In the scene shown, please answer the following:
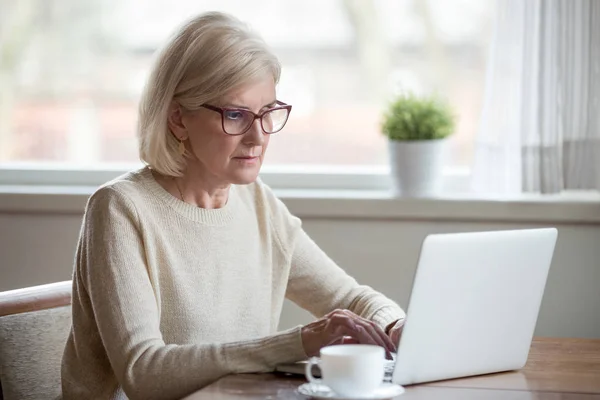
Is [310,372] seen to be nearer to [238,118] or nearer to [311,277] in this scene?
[238,118]

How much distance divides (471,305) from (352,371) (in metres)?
0.27

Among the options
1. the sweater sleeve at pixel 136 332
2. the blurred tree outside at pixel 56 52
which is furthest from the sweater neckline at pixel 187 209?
the blurred tree outside at pixel 56 52

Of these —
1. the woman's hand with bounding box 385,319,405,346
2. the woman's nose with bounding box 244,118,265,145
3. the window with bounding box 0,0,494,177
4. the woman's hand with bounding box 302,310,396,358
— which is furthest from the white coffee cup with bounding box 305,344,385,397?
the window with bounding box 0,0,494,177

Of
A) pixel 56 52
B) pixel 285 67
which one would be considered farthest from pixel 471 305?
pixel 56 52

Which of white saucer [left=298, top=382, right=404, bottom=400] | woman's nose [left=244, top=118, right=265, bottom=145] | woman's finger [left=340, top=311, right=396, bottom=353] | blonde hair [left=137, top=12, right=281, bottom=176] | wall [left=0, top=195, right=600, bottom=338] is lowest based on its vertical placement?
wall [left=0, top=195, right=600, bottom=338]

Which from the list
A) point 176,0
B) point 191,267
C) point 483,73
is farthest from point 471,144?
point 191,267

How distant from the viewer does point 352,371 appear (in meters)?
1.35

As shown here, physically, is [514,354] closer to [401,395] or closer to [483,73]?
[401,395]

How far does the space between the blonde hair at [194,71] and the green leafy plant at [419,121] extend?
2.63ft

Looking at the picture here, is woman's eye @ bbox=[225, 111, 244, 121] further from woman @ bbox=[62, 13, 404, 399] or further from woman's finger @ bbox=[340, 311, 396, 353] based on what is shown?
woman's finger @ bbox=[340, 311, 396, 353]

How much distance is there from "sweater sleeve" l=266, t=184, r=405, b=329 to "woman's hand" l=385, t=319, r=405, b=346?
0.21 metres

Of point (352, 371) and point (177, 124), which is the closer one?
point (352, 371)

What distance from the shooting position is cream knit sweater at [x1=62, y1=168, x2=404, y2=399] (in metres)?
1.60

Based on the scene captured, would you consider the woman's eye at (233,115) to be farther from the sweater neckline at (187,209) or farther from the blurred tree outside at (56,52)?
the blurred tree outside at (56,52)
